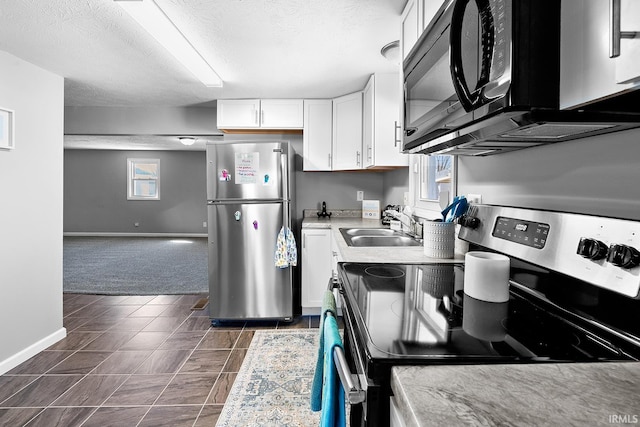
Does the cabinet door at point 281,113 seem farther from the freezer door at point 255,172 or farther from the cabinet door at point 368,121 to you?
the cabinet door at point 368,121

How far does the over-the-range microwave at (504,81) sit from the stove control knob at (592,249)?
0.25m

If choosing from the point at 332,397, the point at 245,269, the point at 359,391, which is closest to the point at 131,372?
the point at 245,269

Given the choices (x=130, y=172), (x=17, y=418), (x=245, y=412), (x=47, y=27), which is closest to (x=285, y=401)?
(x=245, y=412)

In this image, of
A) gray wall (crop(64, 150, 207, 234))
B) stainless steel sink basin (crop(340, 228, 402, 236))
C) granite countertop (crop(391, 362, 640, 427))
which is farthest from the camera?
gray wall (crop(64, 150, 207, 234))

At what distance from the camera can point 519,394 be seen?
0.47 m

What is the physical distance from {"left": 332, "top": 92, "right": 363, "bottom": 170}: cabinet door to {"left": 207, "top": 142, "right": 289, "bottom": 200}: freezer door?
64cm

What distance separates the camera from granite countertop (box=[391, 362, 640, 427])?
416 mm

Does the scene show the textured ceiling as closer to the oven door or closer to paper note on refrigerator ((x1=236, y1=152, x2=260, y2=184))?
paper note on refrigerator ((x1=236, y1=152, x2=260, y2=184))

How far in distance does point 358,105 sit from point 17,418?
3.22m

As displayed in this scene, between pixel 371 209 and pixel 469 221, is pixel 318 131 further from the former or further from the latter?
pixel 469 221

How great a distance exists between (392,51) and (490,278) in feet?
5.91

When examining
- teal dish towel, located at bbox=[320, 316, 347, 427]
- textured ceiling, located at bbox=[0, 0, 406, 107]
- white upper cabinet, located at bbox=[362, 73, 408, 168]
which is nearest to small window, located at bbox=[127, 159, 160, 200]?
textured ceiling, located at bbox=[0, 0, 406, 107]

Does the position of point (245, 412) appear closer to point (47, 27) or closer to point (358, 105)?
point (47, 27)

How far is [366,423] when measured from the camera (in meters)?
0.59
